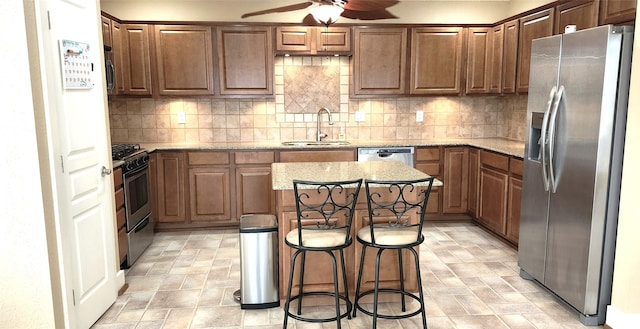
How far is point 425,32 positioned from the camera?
16.6ft

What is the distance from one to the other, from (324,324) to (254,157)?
7.87 feet


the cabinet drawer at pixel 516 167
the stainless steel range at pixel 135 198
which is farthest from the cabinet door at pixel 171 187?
the cabinet drawer at pixel 516 167

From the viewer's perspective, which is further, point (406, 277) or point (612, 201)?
point (406, 277)

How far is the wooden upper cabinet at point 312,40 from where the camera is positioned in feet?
16.2

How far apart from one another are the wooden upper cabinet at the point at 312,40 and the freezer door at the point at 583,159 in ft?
8.32

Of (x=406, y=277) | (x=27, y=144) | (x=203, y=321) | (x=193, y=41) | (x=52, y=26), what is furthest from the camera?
(x=193, y=41)

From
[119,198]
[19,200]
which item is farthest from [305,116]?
[19,200]

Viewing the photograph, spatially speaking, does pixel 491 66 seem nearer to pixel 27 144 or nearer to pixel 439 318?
pixel 439 318

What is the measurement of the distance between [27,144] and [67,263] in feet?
2.39

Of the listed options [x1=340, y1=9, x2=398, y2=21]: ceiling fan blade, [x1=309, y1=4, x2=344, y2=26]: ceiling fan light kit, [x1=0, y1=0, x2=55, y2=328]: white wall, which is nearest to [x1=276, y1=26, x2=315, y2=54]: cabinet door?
[x1=340, y1=9, x2=398, y2=21]: ceiling fan blade

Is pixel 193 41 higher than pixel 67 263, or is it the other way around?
pixel 193 41

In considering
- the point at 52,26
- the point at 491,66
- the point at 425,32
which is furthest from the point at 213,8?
the point at 491,66

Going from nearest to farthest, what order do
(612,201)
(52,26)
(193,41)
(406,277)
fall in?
(52,26)
(612,201)
(406,277)
(193,41)

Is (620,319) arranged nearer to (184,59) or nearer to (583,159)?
(583,159)
